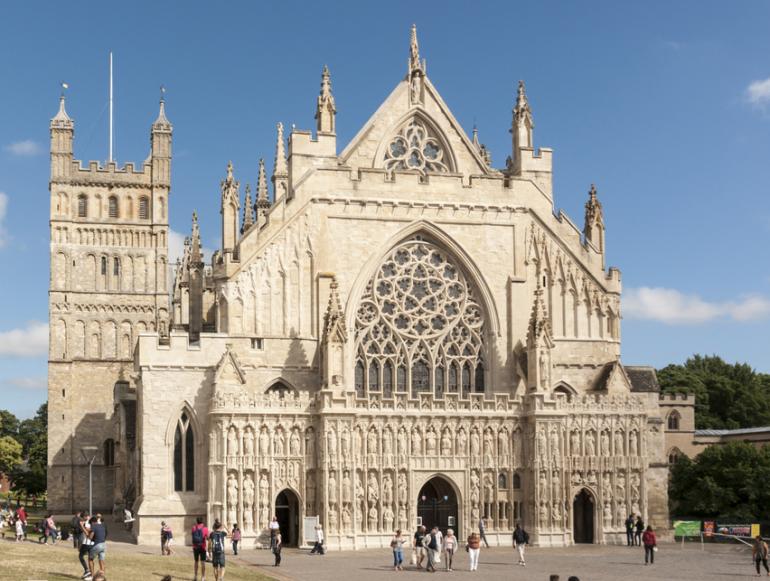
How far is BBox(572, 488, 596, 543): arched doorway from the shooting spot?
53031 mm

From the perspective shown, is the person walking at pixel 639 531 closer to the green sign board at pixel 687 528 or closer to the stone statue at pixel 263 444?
the green sign board at pixel 687 528

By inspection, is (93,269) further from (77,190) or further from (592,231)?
(592,231)

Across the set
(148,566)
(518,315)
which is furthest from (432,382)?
(148,566)

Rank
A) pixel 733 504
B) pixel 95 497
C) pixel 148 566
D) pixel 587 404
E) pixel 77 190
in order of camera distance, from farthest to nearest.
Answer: pixel 77 190 → pixel 95 497 → pixel 733 504 → pixel 587 404 → pixel 148 566

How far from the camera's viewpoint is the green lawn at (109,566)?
1264 inches

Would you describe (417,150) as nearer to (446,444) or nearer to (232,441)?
(446,444)

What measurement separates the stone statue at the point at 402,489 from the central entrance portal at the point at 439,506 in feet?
4.68

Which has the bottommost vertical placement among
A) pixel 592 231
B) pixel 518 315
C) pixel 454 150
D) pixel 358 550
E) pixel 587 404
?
pixel 358 550

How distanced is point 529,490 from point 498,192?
13.8m

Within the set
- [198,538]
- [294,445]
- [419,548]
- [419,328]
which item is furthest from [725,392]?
[198,538]

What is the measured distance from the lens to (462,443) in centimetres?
5125

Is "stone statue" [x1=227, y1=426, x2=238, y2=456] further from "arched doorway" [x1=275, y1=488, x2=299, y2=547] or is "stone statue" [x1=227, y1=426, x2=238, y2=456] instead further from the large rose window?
the large rose window

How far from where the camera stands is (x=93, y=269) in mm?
86562

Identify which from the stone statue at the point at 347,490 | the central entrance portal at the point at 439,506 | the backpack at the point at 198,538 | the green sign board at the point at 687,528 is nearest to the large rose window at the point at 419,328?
the central entrance portal at the point at 439,506
